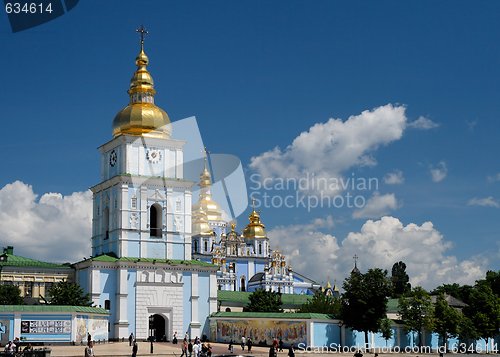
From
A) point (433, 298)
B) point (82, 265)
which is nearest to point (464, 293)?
point (433, 298)

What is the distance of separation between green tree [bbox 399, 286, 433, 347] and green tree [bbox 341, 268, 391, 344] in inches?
161

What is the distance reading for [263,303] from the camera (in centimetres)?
7069

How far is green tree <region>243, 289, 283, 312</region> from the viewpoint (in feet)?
231

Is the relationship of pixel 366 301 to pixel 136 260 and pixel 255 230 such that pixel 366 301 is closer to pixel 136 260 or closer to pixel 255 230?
pixel 136 260

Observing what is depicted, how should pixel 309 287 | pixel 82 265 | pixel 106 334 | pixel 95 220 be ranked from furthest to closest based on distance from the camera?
pixel 309 287 < pixel 95 220 < pixel 82 265 < pixel 106 334

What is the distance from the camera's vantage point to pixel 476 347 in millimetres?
61531

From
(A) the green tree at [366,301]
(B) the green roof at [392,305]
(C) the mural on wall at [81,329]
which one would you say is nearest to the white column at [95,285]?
(C) the mural on wall at [81,329]

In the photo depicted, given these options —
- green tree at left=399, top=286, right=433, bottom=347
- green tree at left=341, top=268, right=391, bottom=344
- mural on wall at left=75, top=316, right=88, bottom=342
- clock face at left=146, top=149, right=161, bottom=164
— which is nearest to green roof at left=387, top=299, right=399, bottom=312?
green tree at left=399, top=286, right=433, bottom=347

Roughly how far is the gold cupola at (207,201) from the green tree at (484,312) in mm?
41241

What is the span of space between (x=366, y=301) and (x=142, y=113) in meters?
20.1

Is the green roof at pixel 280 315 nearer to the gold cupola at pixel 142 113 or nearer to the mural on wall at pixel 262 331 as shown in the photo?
the mural on wall at pixel 262 331

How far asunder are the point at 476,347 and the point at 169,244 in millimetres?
23583

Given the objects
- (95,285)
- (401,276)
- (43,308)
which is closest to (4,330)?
(43,308)

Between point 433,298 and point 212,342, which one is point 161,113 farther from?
point 433,298
